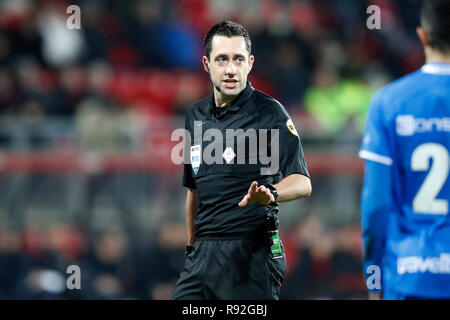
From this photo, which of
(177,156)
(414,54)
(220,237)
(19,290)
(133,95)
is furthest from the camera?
(414,54)

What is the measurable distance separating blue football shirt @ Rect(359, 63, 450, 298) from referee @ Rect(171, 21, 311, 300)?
0.83 meters

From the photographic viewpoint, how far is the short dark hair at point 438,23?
325 cm

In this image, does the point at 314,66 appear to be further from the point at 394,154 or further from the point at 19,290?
the point at 394,154

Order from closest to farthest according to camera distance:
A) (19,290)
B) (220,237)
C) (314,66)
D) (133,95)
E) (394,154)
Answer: (394,154) → (220,237) → (19,290) → (133,95) → (314,66)

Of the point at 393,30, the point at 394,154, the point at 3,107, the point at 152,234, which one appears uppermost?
the point at 393,30

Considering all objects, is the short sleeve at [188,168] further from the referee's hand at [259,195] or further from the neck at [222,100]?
the referee's hand at [259,195]

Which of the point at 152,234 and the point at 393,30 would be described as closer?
the point at 152,234

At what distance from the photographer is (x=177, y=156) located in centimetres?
905

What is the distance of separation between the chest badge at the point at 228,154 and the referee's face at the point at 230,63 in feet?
1.11

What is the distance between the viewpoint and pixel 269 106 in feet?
14.7

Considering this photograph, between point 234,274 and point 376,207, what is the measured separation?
1203mm

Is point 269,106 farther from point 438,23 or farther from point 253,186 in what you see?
point 438,23
